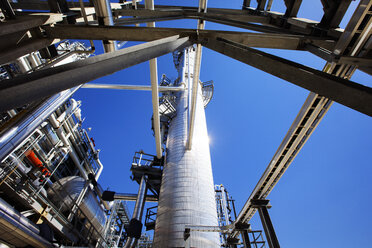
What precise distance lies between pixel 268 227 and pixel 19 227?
7.82 meters

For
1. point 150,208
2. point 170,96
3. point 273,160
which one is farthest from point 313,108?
point 170,96

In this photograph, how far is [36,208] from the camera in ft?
22.6

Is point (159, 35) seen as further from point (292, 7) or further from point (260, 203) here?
point (260, 203)

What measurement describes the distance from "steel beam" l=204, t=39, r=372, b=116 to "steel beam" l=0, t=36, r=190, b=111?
127cm

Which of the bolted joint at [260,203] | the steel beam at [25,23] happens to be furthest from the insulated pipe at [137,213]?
the steel beam at [25,23]

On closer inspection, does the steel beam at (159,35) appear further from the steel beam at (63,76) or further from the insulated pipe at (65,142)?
the insulated pipe at (65,142)

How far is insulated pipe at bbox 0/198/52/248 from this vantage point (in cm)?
539

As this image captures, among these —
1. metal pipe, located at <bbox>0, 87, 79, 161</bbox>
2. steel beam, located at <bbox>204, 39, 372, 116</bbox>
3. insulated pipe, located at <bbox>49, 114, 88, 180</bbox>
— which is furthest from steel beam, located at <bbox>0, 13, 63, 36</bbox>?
insulated pipe, located at <bbox>49, 114, 88, 180</bbox>

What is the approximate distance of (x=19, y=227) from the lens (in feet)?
19.2

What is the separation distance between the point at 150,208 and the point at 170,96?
29.4ft

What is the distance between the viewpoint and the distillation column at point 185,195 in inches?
234

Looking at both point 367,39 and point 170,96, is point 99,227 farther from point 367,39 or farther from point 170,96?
point 367,39

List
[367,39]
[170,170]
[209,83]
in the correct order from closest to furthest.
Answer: [367,39] < [170,170] < [209,83]

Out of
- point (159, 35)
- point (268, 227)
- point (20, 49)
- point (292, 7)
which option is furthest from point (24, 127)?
point (292, 7)
